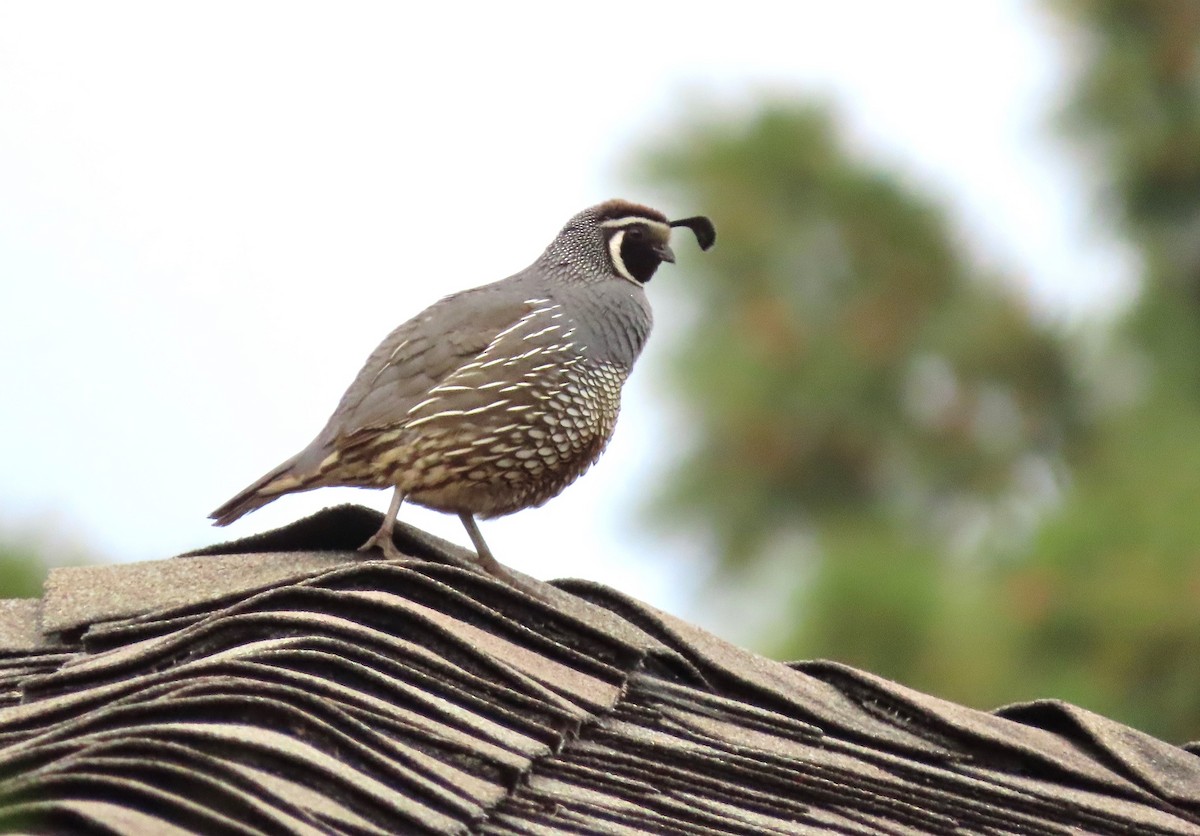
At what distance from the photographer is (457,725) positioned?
97.1 inches

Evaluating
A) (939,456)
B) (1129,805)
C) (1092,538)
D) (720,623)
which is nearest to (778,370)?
(939,456)

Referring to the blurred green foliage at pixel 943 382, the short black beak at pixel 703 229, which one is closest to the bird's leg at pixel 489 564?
the short black beak at pixel 703 229

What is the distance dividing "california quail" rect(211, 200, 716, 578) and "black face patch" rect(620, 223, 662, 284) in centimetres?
46

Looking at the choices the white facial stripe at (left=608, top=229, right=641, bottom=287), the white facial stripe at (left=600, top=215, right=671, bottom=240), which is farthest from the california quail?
the white facial stripe at (left=600, top=215, right=671, bottom=240)

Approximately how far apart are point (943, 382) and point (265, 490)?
8.31 metres

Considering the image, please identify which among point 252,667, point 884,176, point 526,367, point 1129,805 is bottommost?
point 252,667

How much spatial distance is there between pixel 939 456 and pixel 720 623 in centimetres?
218

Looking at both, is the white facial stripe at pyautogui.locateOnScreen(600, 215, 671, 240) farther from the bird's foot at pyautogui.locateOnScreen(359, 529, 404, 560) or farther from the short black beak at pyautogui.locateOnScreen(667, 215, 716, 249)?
the bird's foot at pyautogui.locateOnScreen(359, 529, 404, 560)

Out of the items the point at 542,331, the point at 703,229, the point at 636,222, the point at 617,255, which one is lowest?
the point at 542,331

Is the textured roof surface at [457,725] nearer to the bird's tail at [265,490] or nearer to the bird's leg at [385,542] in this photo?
the bird's leg at [385,542]

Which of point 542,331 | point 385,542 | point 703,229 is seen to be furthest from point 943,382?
point 385,542

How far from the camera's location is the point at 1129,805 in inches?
134

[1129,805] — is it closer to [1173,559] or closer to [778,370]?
[1173,559]

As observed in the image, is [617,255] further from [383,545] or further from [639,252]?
[383,545]
